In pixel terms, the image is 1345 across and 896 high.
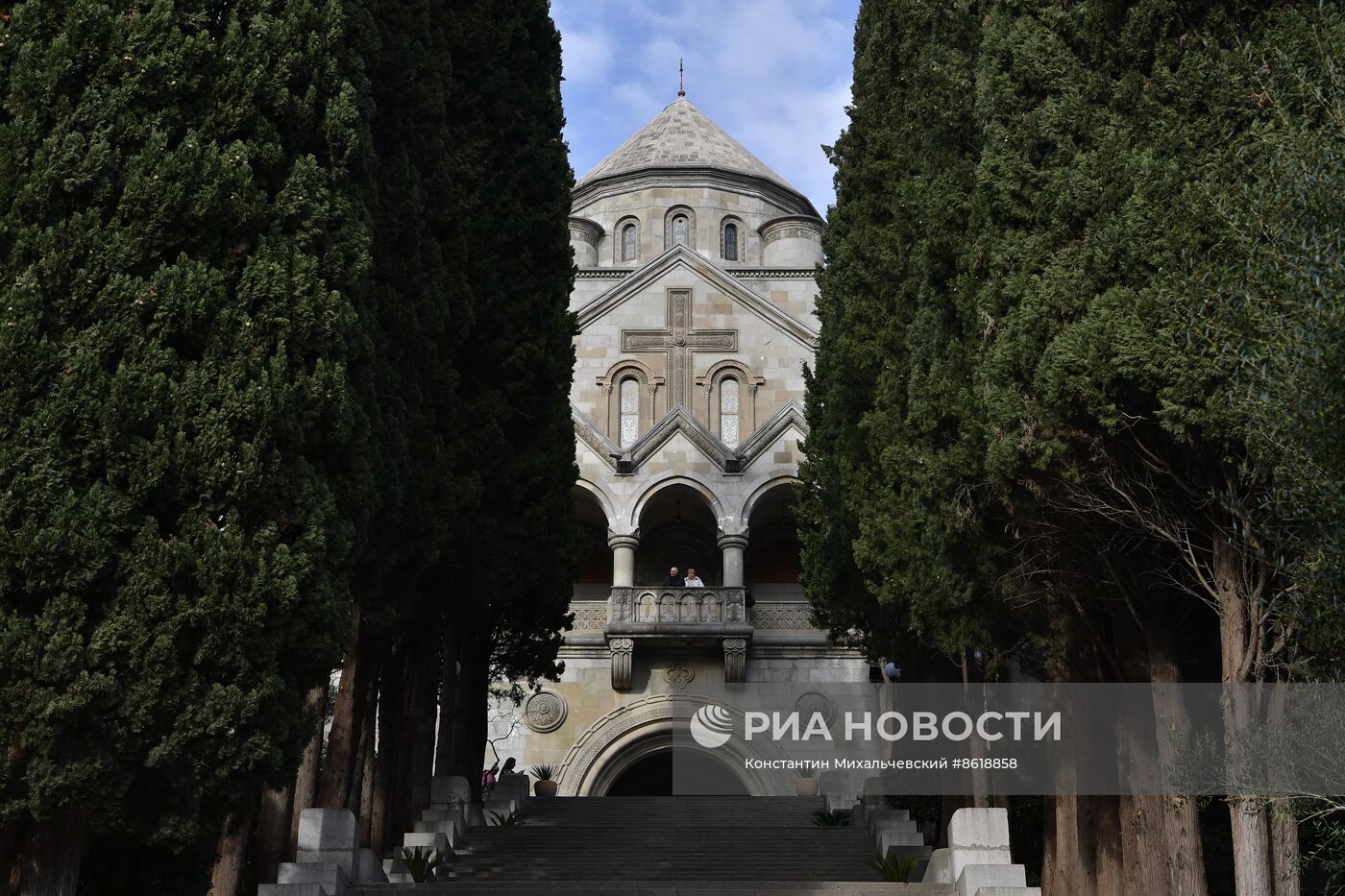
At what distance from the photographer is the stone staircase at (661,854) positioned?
1506cm

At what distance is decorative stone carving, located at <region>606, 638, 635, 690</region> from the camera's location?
27.5m

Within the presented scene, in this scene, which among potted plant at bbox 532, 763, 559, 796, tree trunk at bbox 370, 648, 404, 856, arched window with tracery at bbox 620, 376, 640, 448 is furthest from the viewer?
arched window with tracery at bbox 620, 376, 640, 448

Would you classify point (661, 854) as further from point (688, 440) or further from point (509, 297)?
Answer: point (688, 440)

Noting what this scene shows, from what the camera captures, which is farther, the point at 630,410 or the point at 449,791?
the point at 630,410

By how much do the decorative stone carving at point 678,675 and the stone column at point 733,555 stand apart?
5.95ft

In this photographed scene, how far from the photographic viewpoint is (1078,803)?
14453 mm

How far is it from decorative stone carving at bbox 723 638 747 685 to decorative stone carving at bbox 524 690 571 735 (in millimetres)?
3107

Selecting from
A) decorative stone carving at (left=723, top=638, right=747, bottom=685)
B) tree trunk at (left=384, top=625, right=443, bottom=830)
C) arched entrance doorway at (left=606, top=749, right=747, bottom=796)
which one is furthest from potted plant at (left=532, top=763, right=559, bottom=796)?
tree trunk at (left=384, top=625, right=443, bottom=830)

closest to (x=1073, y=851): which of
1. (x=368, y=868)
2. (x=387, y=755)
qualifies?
(x=368, y=868)

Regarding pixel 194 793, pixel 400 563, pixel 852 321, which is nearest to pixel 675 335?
pixel 852 321

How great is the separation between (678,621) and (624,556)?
62.4 inches

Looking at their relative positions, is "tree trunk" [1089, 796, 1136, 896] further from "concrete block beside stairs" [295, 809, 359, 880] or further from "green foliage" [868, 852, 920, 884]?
"concrete block beside stairs" [295, 809, 359, 880]

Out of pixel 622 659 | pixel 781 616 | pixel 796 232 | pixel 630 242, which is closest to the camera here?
pixel 622 659

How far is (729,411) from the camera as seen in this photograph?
31.5 m
